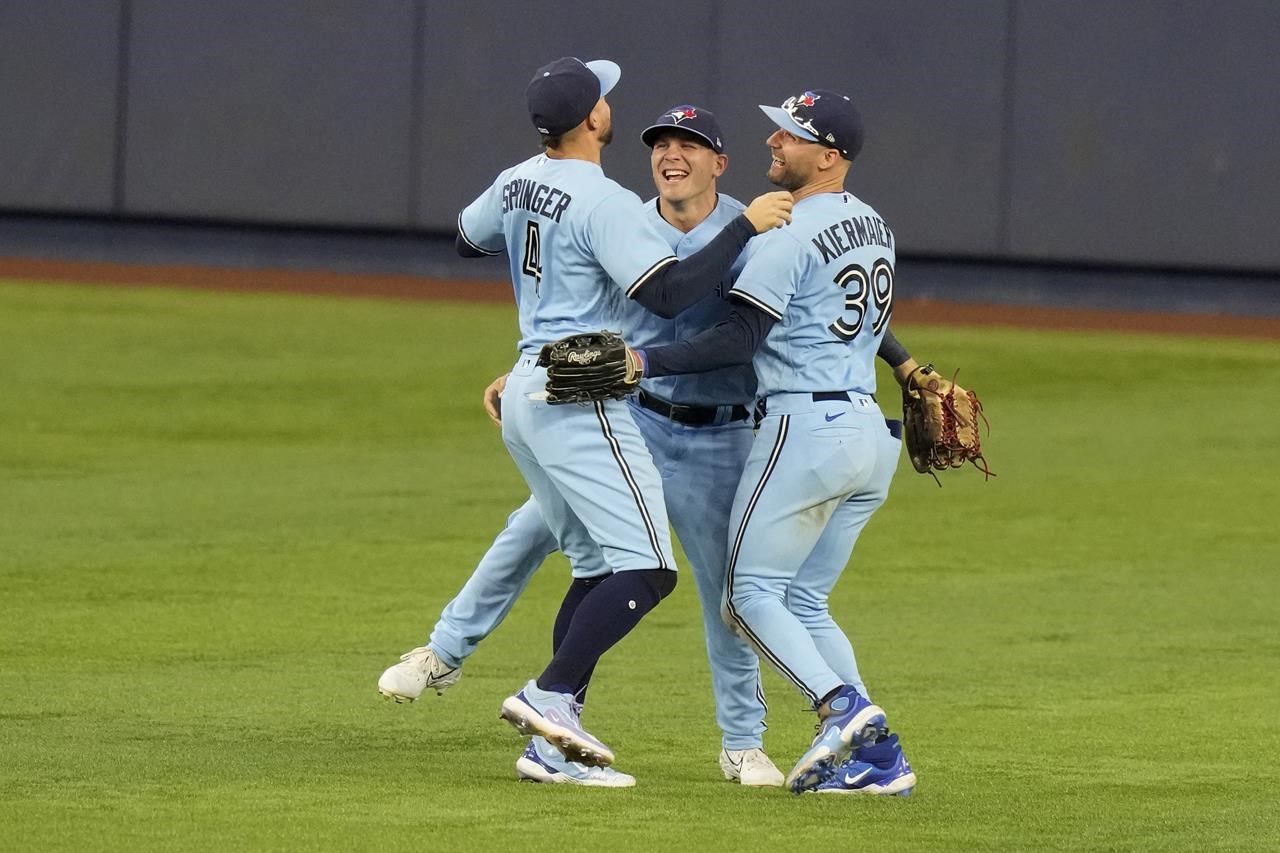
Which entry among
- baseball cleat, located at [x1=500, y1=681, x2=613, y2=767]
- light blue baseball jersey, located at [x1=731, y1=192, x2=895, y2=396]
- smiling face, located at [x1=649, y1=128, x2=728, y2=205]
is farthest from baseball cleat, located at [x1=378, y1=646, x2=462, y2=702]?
smiling face, located at [x1=649, y1=128, x2=728, y2=205]

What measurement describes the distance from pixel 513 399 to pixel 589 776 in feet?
3.25

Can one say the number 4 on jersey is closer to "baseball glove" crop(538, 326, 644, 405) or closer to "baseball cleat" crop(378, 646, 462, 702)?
"baseball glove" crop(538, 326, 644, 405)

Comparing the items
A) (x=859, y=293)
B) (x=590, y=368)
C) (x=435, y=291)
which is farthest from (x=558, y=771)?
(x=435, y=291)

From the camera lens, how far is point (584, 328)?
5004 mm

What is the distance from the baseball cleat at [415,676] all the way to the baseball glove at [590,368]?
93 centimetres

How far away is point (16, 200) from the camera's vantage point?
18.3 meters

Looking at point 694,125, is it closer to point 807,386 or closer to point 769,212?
point 769,212

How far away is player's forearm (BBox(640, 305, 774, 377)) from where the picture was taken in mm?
4863

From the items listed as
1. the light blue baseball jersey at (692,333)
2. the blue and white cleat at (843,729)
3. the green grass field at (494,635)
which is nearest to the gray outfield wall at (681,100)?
the green grass field at (494,635)

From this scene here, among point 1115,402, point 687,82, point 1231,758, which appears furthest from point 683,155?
point 687,82

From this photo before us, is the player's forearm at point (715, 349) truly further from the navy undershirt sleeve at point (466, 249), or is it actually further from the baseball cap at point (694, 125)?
the navy undershirt sleeve at point (466, 249)

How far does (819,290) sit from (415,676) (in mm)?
1482

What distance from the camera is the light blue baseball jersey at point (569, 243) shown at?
4809 millimetres

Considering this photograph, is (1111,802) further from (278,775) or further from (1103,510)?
(1103,510)
